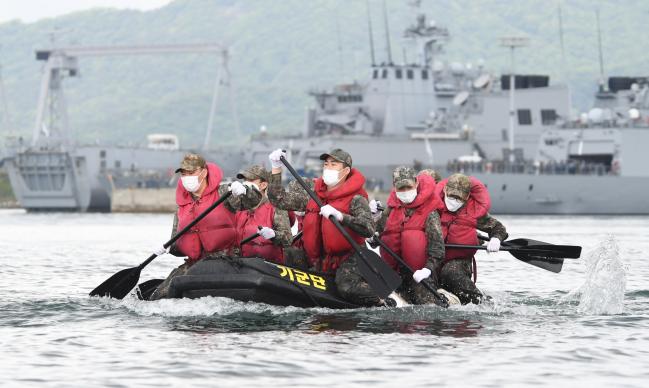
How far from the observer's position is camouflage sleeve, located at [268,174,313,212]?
2002cm

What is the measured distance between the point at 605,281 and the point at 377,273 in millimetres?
6347

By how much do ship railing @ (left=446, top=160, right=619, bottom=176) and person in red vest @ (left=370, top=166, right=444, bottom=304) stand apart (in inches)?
3096

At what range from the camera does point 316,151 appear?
112812 millimetres

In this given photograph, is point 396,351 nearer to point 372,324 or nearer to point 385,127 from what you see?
point 372,324

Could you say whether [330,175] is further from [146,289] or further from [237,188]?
[146,289]

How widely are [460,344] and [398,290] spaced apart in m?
3.81

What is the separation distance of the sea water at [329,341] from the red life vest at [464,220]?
1.11 meters

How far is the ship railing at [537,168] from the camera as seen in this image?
323 feet

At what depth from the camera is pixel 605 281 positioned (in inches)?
961

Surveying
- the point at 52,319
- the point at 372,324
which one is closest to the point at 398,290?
the point at 372,324

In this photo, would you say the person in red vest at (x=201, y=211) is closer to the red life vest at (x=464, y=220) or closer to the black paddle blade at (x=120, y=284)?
the black paddle blade at (x=120, y=284)

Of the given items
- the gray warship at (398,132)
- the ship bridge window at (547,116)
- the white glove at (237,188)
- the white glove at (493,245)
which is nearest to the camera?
the white glove at (237,188)

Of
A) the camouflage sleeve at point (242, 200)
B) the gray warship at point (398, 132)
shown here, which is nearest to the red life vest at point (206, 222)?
the camouflage sleeve at point (242, 200)

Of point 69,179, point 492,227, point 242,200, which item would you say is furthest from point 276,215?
point 69,179
